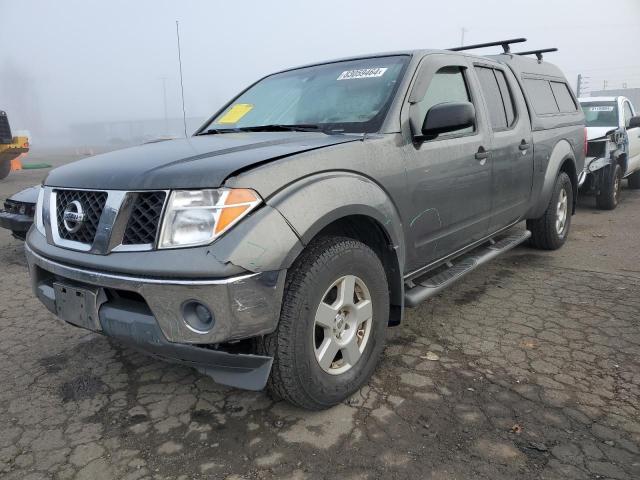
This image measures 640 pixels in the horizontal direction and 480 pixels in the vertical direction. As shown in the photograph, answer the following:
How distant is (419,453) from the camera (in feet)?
6.86

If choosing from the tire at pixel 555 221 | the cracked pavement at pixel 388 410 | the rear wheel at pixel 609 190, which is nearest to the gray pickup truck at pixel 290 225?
the cracked pavement at pixel 388 410

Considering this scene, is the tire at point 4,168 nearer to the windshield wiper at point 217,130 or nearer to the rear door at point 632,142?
the windshield wiper at point 217,130

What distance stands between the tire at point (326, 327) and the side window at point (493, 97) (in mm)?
1903

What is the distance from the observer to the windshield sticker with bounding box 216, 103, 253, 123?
11.5ft

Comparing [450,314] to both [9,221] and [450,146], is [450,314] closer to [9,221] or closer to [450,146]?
[450,146]

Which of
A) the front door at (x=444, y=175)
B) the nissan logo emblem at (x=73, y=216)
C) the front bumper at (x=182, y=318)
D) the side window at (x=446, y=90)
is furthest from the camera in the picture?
the side window at (x=446, y=90)

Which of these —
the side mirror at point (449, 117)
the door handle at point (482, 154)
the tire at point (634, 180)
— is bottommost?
the tire at point (634, 180)

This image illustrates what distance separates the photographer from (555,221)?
5.01m

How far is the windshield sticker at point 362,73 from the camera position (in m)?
3.07

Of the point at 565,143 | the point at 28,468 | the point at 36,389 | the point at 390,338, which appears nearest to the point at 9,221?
the point at 36,389

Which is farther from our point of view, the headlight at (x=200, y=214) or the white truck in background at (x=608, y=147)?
the white truck in background at (x=608, y=147)

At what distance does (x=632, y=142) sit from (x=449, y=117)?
25.7ft

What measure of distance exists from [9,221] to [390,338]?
4.01m

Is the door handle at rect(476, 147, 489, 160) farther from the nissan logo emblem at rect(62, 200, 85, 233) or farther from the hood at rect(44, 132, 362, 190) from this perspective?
the nissan logo emblem at rect(62, 200, 85, 233)
